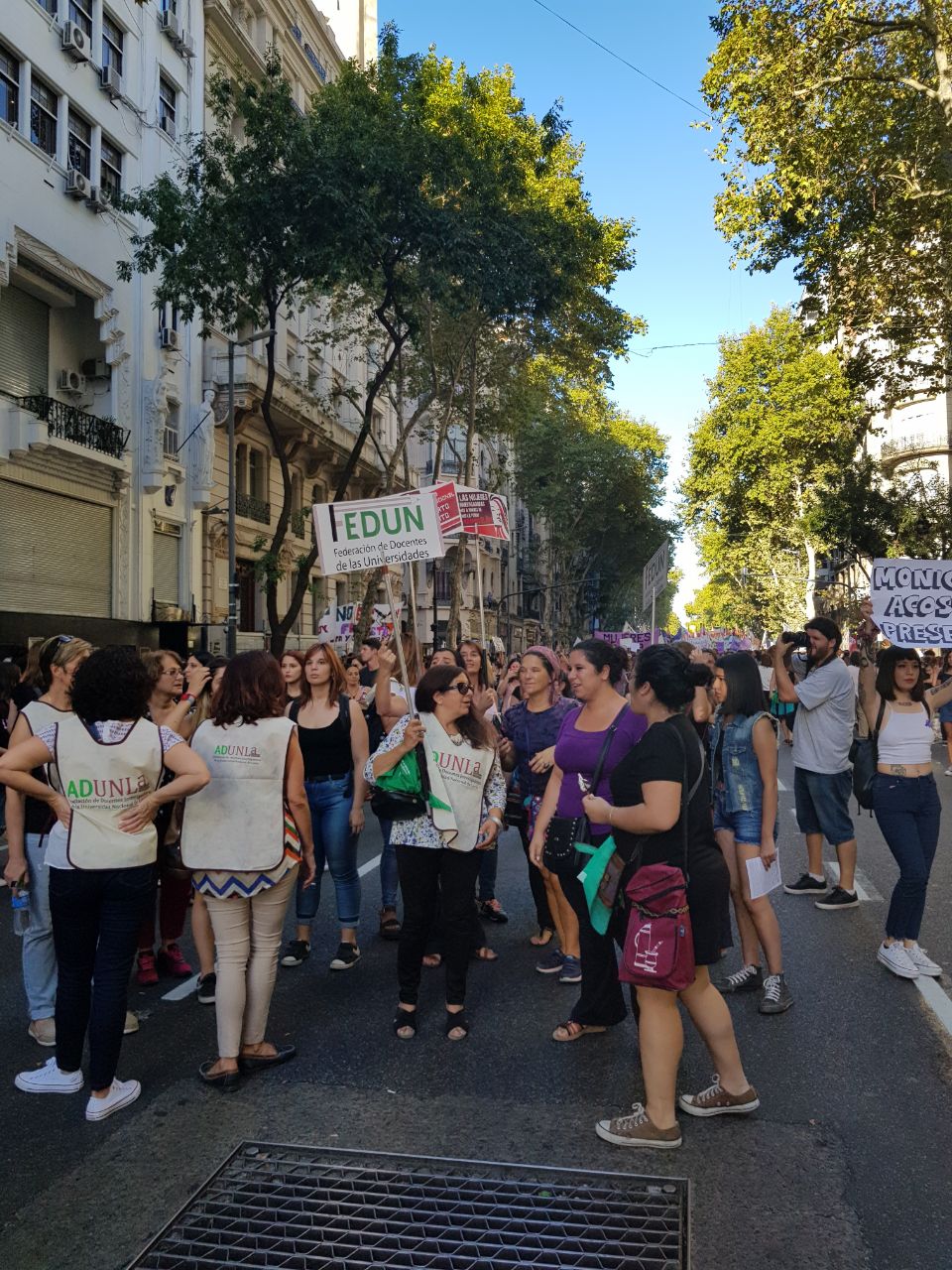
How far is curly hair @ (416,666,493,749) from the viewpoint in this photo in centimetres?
517

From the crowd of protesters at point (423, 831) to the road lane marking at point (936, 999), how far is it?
11cm

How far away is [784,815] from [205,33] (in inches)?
961

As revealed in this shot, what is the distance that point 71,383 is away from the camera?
20359mm

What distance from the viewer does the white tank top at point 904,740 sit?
5816 millimetres

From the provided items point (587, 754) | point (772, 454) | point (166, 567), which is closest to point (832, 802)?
point (587, 754)

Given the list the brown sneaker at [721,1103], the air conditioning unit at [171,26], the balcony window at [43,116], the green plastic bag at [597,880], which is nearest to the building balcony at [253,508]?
the balcony window at [43,116]

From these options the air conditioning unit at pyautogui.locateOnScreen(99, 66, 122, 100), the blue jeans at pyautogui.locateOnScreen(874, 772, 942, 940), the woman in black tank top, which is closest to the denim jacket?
the blue jeans at pyautogui.locateOnScreen(874, 772, 942, 940)

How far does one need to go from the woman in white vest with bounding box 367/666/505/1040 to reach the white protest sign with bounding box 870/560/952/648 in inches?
159

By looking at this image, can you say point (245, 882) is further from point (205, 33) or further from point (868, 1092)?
point (205, 33)

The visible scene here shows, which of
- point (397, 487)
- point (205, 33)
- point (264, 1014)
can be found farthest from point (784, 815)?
point (397, 487)

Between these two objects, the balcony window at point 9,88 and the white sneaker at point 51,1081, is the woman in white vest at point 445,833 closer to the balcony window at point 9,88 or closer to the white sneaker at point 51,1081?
the white sneaker at point 51,1081

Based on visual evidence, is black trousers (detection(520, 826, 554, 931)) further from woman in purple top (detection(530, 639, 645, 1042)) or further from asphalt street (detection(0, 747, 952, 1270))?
woman in purple top (detection(530, 639, 645, 1042))

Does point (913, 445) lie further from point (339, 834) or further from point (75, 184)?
point (339, 834)

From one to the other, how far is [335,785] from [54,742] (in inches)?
83.1
